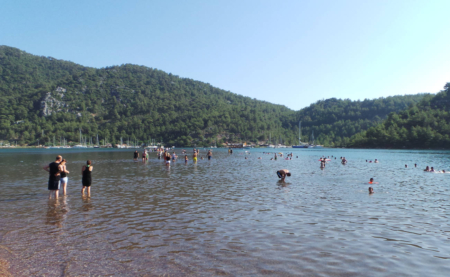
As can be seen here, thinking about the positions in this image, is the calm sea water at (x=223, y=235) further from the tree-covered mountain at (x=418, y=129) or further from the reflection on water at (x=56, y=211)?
the tree-covered mountain at (x=418, y=129)

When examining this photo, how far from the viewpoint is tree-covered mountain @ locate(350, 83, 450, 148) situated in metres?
135

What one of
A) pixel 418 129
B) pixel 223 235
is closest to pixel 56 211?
pixel 223 235

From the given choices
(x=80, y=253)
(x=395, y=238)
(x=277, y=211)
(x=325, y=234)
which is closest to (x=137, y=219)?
(x=80, y=253)

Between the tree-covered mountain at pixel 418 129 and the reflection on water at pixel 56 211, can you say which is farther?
the tree-covered mountain at pixel 418 129

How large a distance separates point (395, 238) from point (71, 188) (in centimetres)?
2015

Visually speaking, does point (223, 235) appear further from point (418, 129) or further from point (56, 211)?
point (418, 129)

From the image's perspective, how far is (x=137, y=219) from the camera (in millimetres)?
12250

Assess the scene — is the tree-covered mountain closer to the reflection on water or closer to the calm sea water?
the calm sea water

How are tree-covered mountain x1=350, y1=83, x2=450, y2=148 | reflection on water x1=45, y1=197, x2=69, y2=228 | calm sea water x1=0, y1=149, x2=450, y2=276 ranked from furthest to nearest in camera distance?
tree-covered mountain x1=350, y1=83, x2=450, y2=148
reflection on water x1=45, y1=197, x2=69, y2=228
calm sea water x1=0, y1=149, x2=450, y2=276

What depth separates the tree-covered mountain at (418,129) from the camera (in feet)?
443

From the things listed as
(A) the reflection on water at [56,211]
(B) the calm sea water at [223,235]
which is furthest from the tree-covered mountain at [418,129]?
(A) the reflection on water at [56,211]

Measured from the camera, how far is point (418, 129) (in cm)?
14250

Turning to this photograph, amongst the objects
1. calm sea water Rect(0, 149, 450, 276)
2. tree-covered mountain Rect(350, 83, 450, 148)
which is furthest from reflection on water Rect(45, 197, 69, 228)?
tree-covered mountain Rect(350, 83, 450, 148)

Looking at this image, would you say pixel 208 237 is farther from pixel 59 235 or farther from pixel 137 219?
pixel 59 235
